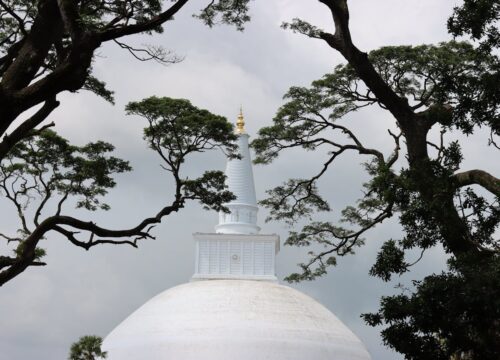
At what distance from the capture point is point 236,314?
4281 centimetres

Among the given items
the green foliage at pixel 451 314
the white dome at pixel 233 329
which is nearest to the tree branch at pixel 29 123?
the green foliage at pixel 451 314

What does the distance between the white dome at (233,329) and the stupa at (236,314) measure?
0.18 ft

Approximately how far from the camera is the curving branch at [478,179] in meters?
13.5

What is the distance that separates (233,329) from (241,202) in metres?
10.6

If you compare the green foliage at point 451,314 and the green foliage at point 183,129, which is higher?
the green foliage at point 183,129

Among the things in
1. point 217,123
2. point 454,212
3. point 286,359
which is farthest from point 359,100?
point 286,359

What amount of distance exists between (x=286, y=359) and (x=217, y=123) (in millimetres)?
20171

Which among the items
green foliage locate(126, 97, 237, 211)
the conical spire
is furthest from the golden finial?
green foliage locate(126, 97, 237, 211)

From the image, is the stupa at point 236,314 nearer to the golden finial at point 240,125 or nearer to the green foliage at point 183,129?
the golden finial at point 240,125

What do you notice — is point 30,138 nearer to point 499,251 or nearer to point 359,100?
point 359,100

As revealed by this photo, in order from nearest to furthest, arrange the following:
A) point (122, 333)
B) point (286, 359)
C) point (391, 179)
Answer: point (391, 179), point (286, 359), point (122, 333)

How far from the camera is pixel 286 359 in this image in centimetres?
4056

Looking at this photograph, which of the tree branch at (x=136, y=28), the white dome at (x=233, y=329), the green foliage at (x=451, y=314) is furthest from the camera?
the white dome at (x=233, y=329)

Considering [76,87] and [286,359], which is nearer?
[76,87]
